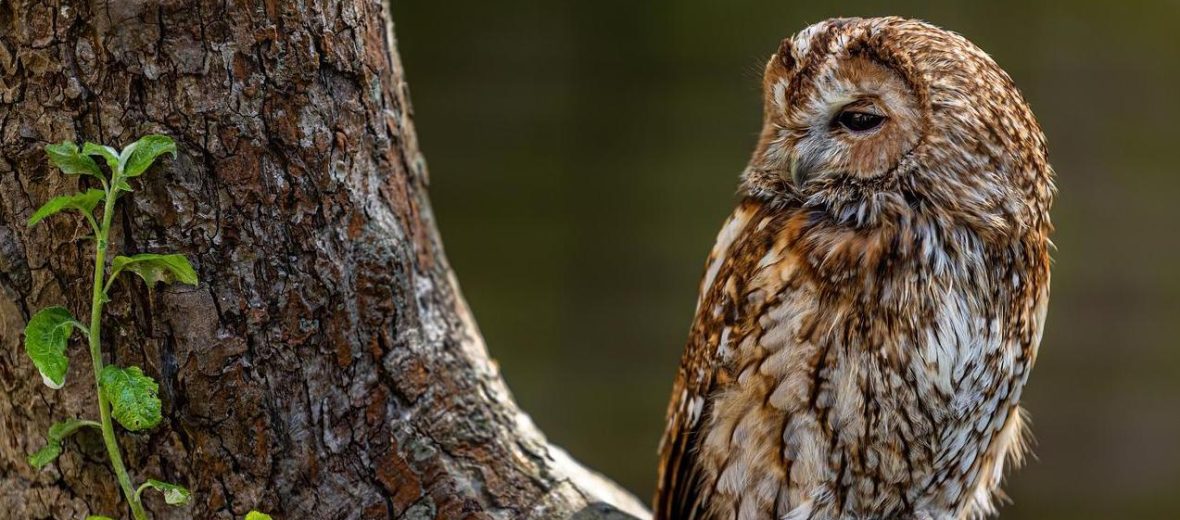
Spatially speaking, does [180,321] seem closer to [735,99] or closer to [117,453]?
[117,453]

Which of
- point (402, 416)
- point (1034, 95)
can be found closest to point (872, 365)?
point (402, 416)

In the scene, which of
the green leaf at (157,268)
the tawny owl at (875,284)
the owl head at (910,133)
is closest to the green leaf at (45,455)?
the green leaf at (157,268)

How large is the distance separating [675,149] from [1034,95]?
4.58 ft

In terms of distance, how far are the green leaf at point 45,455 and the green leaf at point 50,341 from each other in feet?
0.27

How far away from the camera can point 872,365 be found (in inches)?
60.3

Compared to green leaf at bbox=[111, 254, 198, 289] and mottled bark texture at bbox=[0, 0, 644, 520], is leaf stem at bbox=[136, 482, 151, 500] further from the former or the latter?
green leaf at bbox=[111, 254, 198, 289]

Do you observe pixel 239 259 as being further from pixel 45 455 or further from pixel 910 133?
pixel 910 133

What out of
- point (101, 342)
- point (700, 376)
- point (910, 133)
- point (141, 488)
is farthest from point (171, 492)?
point (910, 133)

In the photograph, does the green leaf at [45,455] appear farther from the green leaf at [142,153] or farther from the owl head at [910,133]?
the owl head at [910,133]

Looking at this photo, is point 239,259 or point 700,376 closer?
point 239,259

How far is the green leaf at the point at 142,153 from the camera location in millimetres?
1206

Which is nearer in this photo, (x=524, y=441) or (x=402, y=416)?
(x=402, y=416)

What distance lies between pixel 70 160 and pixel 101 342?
24 cm

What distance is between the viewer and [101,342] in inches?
51.7
